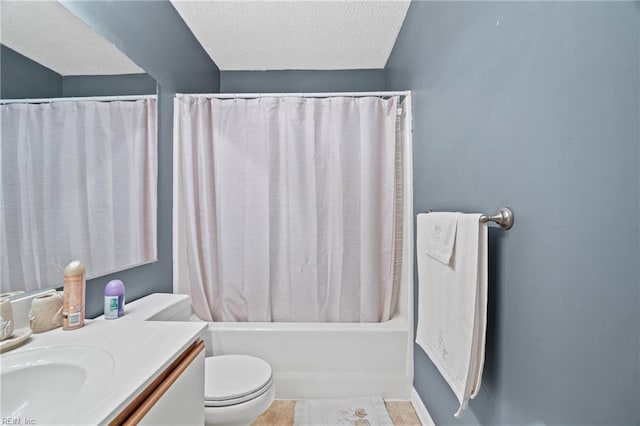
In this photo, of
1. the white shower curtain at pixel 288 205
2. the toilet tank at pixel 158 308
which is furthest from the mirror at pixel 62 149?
the white shower curtain at pixel 288 205

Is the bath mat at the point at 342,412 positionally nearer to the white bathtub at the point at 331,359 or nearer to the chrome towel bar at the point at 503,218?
the white bathtub at the point at 331,359

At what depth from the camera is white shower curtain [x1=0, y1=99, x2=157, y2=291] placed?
0.88 meters

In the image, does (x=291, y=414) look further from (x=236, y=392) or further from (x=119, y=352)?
(x=119, y=352)

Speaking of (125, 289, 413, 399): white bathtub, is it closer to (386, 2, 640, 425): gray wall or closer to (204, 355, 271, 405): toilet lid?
(204, 355, 271, 405): toilet lid

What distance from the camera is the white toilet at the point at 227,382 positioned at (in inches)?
48.0

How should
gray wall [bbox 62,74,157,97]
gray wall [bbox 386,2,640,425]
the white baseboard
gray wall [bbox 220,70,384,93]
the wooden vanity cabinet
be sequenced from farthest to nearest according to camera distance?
gray wall [bbox 220,70,384,93] < the white baseboard < gray wall [bbox 62,74,157,97] < the wooden vanity cabinet < gray wall [bbox 386,2,640,425]

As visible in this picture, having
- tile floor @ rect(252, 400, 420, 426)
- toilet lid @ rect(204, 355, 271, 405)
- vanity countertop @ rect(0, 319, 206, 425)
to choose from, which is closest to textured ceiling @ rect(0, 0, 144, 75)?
vanity countertop @ rect(0, 319, 206, 425)

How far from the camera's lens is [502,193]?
35.4 inches

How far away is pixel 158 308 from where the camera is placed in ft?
4.58

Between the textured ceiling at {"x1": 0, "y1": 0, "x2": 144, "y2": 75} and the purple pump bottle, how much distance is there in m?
0.83

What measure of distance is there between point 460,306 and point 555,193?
0.47 metres

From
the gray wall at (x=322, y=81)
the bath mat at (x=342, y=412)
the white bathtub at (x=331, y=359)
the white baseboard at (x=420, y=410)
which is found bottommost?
the bath mat at (x=342, y=412)

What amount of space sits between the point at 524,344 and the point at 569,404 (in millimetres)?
163

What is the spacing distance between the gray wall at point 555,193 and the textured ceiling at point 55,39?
4.88 feet
